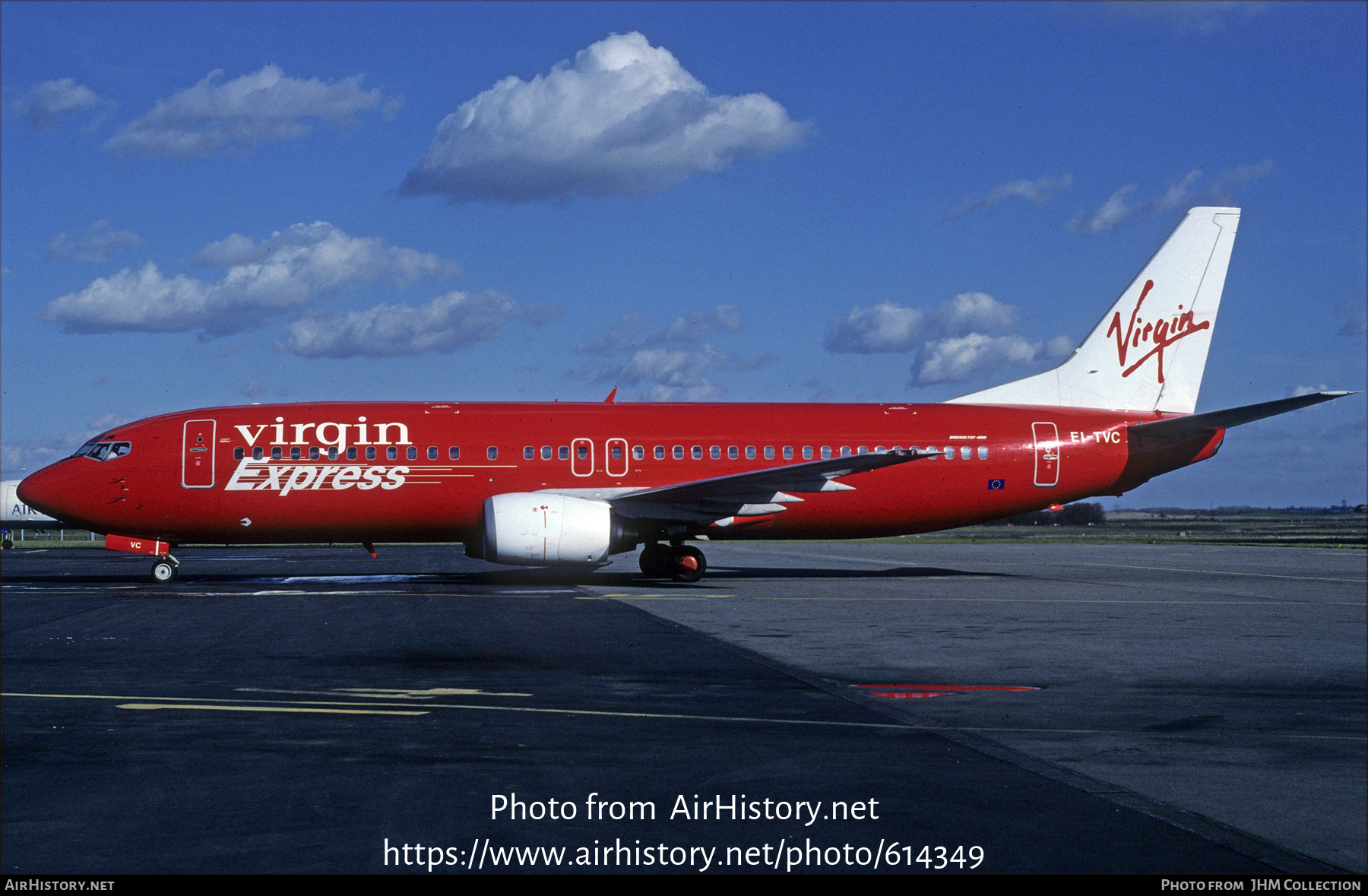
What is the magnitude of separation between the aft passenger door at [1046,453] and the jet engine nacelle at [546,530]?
10.6 meters

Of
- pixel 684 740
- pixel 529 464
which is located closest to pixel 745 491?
pixel 529 464

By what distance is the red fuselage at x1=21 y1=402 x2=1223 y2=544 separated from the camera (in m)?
25.1

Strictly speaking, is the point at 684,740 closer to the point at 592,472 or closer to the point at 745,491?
the point at 745,491

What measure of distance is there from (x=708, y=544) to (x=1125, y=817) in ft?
145

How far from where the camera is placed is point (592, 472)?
25.9m

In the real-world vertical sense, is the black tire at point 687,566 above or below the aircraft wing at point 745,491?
below

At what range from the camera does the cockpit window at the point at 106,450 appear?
2528 centimetres

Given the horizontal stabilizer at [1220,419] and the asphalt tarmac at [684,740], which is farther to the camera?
the horizontal stabilizer at [1220,419]

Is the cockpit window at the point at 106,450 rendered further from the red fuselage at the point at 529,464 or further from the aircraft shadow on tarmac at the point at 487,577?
the aircraft shadow on tarmac at the point at 487,577

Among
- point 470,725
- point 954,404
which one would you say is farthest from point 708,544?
point 470,725

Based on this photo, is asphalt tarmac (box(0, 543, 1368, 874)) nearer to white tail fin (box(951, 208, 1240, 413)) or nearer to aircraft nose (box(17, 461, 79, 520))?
aircraft nose (box(17, 461, 79, 520))

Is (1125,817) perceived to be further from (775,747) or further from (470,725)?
(470,725)
